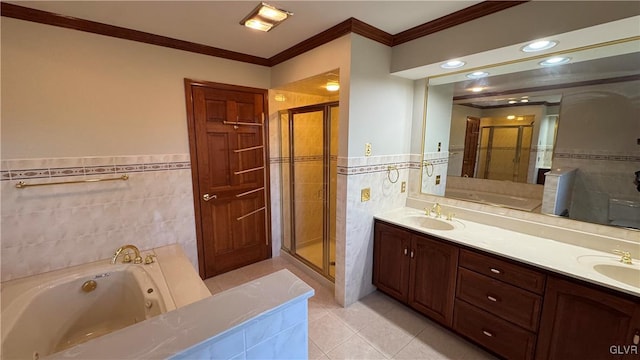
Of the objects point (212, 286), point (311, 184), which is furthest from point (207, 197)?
point (311, 184)

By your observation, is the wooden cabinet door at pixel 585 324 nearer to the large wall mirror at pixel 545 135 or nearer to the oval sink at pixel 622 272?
the oval sink at pixel 622 272

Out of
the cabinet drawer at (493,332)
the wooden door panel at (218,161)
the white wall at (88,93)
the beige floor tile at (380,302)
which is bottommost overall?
the beige floor tile at (380,302)

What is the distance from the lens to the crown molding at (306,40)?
5.73 feet

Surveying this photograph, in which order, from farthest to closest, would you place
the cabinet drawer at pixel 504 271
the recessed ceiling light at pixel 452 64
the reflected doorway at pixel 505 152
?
the reflected doorway at pixel 505 152, the recessed ceiling light at pixel 452 64, the cabinet drawer at pixel 504 271

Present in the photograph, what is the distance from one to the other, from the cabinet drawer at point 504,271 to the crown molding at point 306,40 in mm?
1622

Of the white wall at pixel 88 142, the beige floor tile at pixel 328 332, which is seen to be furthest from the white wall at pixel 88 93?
the beige floor tile at pixel 328 332

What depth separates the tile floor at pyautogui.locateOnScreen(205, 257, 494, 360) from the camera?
189 cm

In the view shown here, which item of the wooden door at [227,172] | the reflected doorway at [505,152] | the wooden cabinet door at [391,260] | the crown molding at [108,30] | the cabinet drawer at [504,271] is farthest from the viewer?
the wooden door at [227,172]

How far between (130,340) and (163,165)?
1945 millimetres

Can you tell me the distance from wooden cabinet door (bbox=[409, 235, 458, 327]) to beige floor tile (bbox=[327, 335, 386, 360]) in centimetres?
55

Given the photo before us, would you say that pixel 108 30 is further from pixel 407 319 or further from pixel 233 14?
pixel 407 319

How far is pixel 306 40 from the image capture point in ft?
7.59

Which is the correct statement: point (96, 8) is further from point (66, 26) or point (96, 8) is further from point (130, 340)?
point (130, 340)

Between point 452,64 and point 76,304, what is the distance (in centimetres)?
339
